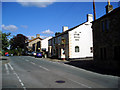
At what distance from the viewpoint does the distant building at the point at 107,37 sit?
1550cm

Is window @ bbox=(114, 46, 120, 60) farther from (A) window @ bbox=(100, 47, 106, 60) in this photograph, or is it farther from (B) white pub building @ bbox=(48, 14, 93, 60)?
(B) white pub building @ bbox=(48, 14, 93, 60)

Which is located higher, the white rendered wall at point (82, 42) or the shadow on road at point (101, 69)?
the white rendered wall at point (82, 42)

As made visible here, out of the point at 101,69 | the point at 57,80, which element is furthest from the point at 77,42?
the point at 57,80

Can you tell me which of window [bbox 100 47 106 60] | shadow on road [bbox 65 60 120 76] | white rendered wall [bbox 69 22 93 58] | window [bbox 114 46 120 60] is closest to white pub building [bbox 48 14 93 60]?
white rendered wall [bbox 69 22 93 58]

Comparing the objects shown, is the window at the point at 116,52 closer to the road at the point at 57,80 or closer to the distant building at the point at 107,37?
the distant building at the point at 107,37

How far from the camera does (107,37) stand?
16969mm

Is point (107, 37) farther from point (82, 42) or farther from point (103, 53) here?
point (82, 42)

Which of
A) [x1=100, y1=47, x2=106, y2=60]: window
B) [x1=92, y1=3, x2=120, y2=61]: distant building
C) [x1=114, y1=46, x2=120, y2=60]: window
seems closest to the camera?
[x1=114, y1=46, x2=120, y2=60]: window

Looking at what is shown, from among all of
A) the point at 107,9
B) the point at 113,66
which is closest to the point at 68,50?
the point at 107,9

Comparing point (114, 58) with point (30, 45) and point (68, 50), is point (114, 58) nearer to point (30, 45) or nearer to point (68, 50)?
point (68, 50)

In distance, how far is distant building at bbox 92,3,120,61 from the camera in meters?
15.5

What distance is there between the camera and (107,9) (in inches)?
827

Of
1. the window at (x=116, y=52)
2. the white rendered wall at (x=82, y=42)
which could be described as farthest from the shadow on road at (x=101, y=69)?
the white rendered wall at (x=82, y=42)

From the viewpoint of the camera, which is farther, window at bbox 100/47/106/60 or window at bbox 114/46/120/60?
window at bbox 100/47/106/60
